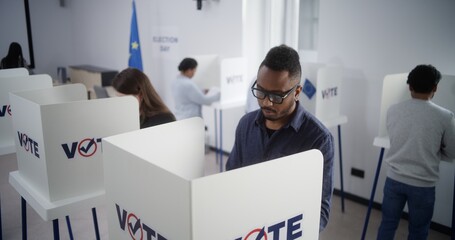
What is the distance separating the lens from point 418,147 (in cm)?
196

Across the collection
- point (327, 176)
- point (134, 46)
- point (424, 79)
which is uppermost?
point (134, 46)

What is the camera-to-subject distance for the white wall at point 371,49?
2607 mm

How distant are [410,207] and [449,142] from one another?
416mm

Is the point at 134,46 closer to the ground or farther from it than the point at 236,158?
farther from it

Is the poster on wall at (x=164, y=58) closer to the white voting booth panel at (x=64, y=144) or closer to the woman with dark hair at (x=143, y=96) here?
the woman with dark hair at (x=143, y=96)

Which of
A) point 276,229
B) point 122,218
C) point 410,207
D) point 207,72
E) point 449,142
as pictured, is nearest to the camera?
point 276,229

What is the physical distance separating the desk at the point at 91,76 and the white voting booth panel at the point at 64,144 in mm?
4161

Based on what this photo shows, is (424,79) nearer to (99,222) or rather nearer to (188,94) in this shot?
(188,94)

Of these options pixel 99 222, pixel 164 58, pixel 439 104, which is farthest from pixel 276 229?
pixel 164 58

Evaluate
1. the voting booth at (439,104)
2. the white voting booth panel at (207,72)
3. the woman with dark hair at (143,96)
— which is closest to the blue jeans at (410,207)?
the voting booth at (439,104)

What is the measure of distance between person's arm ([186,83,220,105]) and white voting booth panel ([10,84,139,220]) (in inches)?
79.1

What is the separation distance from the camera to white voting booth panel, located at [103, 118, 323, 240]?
2.53 feet

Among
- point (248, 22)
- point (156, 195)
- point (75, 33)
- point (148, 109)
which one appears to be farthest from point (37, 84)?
point (75, 33)

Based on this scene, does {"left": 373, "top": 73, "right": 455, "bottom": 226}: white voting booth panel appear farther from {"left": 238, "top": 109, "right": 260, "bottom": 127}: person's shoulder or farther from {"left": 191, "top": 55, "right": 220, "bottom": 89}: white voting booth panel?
{"left": 191, "top": 55, "right": 220, "bottom": 89}: white voting booth panel
